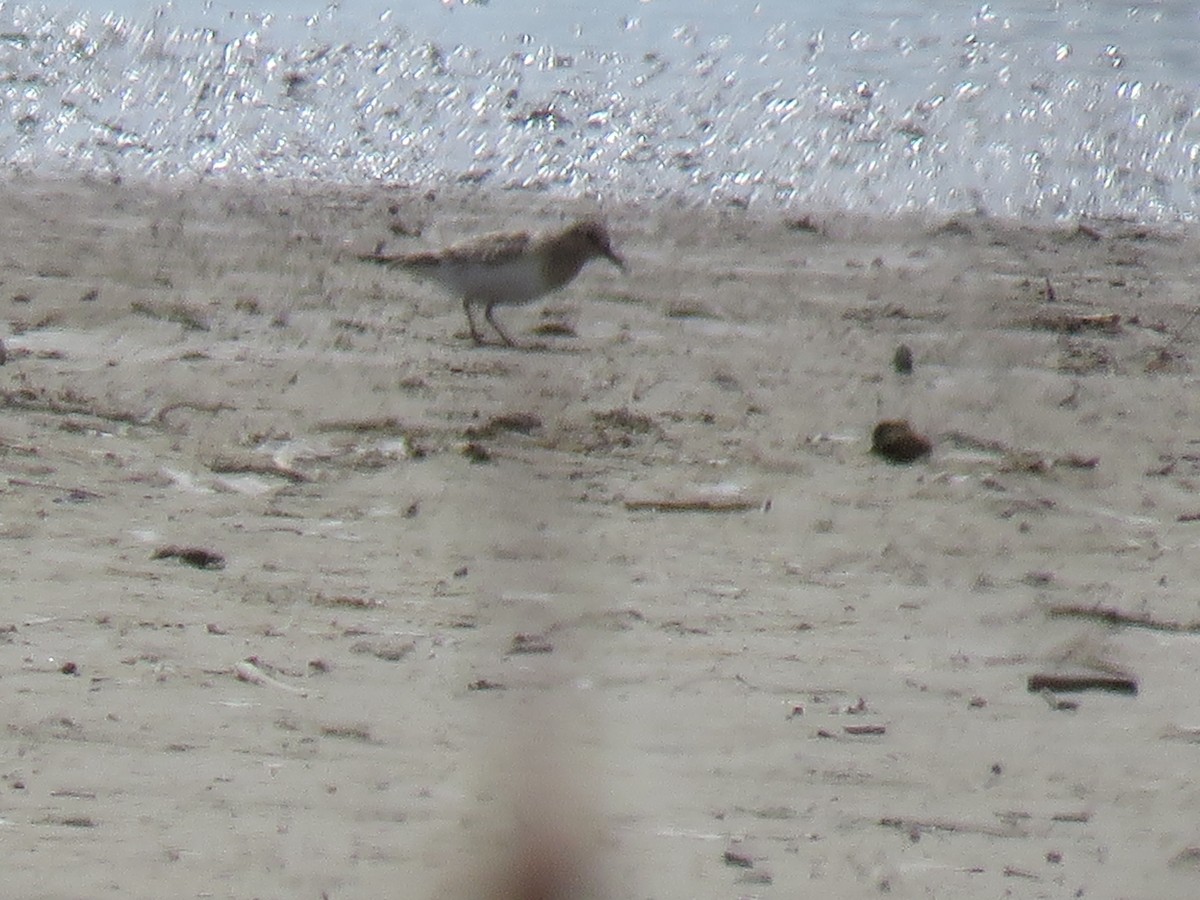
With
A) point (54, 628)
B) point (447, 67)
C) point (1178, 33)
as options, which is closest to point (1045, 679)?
point (54, 628)

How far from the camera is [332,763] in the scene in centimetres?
420

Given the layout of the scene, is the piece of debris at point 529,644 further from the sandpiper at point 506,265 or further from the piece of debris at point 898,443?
the sandpiper at point 506,265

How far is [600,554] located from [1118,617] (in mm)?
1185

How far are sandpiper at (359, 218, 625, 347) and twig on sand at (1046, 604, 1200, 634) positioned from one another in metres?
2.38

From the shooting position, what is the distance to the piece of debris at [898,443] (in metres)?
6.32

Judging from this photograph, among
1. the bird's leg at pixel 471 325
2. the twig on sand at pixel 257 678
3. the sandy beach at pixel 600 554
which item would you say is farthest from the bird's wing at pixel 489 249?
the twig on sand at pixel 257 678

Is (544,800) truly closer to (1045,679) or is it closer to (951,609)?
(1045,679)

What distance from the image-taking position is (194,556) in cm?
532

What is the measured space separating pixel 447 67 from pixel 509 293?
2797 millimetres

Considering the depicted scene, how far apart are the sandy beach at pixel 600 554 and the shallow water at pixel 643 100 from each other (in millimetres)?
365

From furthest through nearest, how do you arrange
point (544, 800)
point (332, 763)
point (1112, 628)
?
point (1112, 628), point (332, 763), point (544, 800)

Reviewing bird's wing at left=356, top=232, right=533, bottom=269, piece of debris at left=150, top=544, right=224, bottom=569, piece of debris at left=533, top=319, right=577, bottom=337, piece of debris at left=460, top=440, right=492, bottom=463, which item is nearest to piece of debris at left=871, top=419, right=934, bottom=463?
piece of debris at left=460, top=440, right=492, bottom=463

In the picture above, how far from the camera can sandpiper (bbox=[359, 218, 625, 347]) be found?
284 inches

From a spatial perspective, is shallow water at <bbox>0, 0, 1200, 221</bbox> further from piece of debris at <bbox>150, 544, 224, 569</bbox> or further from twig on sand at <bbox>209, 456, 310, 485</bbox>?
piece of debris at <bbox>150, 544, 224, 569</bbox>
